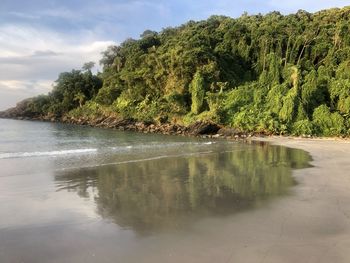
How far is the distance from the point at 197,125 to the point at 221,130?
3207 millimetres

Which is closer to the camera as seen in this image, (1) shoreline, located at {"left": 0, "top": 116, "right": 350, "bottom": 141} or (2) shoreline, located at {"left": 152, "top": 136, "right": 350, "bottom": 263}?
(2) shoreline, located at {"left": 152, "top": 136, "right": 350, "bottom": 263}

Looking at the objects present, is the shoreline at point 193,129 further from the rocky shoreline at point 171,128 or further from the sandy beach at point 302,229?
the sandy beach at point 302,229

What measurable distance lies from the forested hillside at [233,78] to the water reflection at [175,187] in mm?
27482

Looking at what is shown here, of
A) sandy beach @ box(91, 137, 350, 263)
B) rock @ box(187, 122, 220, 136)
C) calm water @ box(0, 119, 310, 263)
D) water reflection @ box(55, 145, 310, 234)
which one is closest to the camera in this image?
sandy beach @ box(91, 137, 350, 263)

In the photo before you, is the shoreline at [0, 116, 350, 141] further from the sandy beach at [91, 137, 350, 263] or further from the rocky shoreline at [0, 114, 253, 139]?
the sandy beach at [91, 137, 350, 263]

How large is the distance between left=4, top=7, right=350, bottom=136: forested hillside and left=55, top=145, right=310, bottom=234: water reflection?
90.2 ft

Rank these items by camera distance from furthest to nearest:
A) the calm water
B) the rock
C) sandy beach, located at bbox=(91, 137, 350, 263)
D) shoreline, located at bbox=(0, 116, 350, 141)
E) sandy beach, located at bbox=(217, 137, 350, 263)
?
the rock
shoreline, located at bbox=(0, 116, 350, 141)
the calm water
sandy beach, located at bbox=(217, 137, 350, 263)
sandy beach, located at bbox=(91, 137, 350, 263)

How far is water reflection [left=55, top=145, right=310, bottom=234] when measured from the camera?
11.1 metres

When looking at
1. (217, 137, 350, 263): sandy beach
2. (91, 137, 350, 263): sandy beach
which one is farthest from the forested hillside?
(91, 137, 350, 263): sandy beach

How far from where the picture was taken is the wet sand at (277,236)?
7953 mm

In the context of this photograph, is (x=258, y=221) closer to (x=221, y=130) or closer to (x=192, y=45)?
(x=221, y=130)

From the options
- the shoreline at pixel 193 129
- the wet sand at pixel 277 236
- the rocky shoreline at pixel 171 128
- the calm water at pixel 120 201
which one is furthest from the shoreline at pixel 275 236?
the rocky shoreline at pixel 171 128

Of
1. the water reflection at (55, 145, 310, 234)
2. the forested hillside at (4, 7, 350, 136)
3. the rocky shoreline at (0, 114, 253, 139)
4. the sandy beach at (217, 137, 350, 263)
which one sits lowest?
the sandy beach at (217, 137, 350, 263)

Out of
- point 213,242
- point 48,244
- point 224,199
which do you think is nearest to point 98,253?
point 48,244
